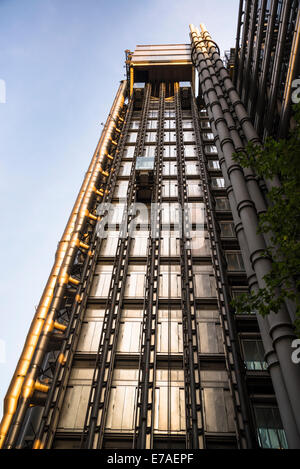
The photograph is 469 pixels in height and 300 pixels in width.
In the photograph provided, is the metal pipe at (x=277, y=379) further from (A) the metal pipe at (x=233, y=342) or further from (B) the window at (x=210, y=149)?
(B) the window at (x=210, y=149)

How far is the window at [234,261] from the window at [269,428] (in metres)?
9.55

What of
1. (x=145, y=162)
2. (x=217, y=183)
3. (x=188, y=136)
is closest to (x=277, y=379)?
(x=217, y=183)

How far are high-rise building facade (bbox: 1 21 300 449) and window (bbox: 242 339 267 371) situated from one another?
0.20 feet

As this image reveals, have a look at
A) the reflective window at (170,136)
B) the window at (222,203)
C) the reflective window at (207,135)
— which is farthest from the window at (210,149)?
the window at (222,203)

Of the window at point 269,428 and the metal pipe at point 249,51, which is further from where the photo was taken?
the metal pipe at point 249,51

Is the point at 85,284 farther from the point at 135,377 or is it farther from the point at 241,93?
the point at 241,93

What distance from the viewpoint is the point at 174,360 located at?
743 inches

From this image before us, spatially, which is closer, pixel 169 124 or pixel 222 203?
pixel 222 203

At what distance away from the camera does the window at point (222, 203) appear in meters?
29.7

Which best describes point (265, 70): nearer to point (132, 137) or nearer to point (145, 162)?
point (145, 162)

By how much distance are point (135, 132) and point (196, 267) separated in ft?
82.7

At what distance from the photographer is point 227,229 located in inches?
1085

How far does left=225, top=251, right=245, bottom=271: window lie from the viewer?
24.2 meters

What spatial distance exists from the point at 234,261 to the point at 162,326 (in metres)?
7.88
